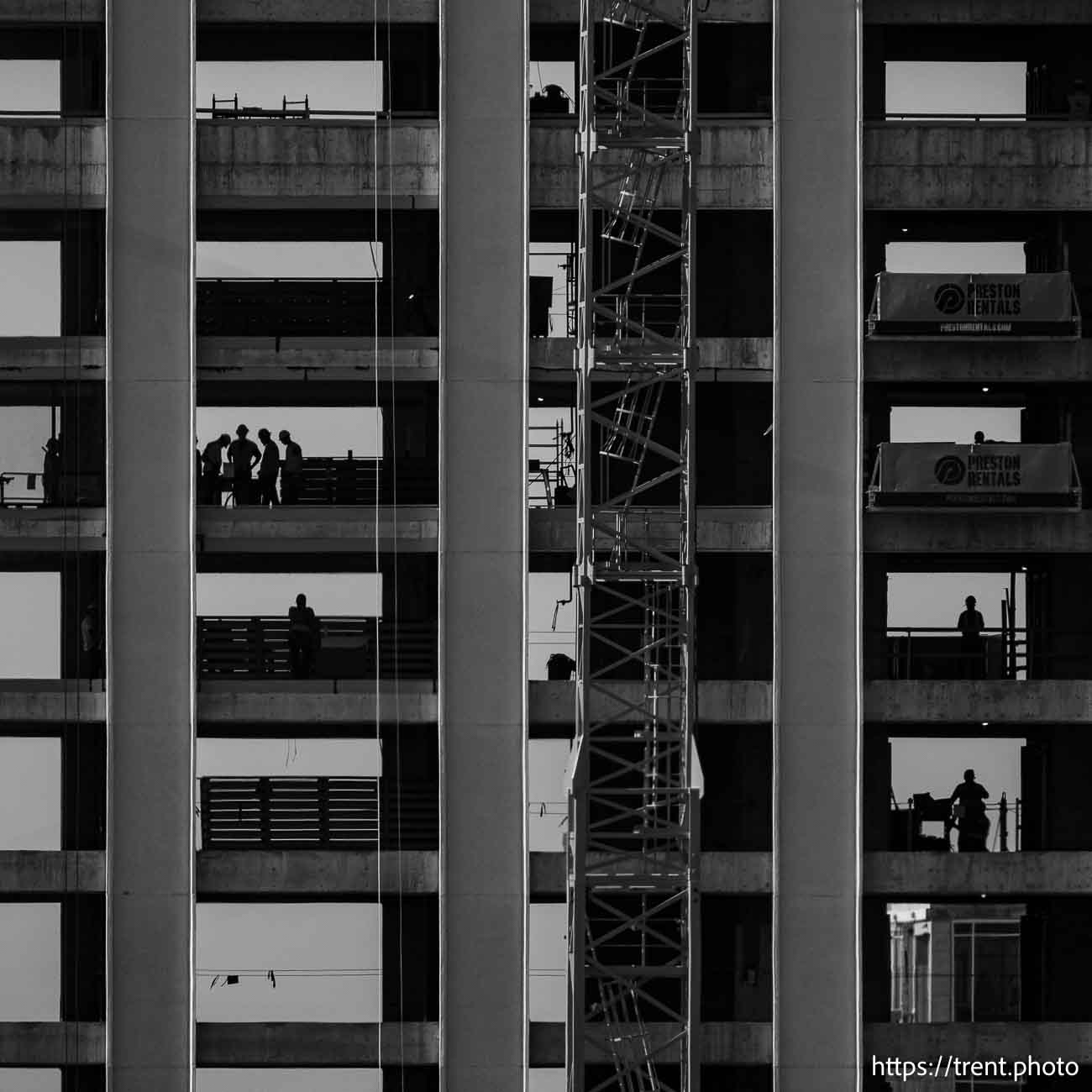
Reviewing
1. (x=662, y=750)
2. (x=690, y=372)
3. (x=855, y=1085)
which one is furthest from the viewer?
(x=662, y=750)

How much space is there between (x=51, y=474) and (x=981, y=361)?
18.0 m

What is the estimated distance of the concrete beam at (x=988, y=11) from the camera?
31766 millimetres

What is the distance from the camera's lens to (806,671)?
30.5 m

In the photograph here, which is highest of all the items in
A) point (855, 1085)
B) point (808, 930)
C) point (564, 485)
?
point (564, 485)

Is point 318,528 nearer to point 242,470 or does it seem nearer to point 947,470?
point 242,470

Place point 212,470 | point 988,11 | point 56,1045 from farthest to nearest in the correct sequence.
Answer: point 988,11, point 212,470, point 56,1045

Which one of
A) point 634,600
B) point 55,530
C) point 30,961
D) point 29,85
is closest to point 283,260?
point 29,85

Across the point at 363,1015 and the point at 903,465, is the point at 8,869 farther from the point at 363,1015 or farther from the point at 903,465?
the point at 903,465

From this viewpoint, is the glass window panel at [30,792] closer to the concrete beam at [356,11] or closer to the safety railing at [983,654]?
the concrete beam at [356,11]

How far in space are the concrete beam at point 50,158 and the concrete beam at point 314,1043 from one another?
51.8 ft

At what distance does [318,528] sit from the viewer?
3098cm

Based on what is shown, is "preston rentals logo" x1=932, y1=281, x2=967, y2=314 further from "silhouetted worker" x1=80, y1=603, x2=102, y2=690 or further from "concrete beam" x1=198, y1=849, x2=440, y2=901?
"silhouetted worker" x1=80, y1=603, x2=102, y2=690

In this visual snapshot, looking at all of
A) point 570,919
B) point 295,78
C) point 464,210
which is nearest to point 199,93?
point 295,78

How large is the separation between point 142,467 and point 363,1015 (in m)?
11.1
